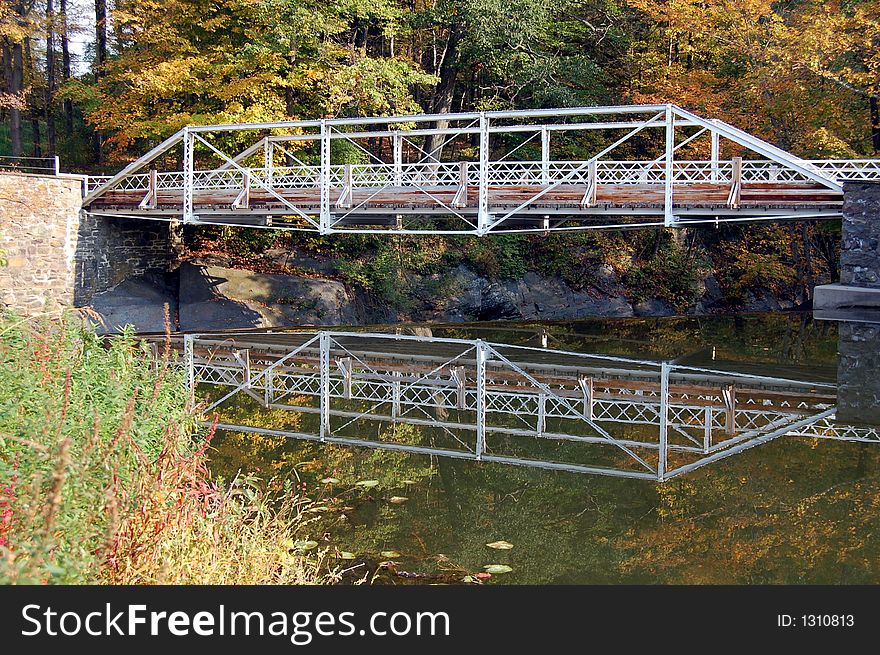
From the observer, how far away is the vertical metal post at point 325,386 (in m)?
11.6

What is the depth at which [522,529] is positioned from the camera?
8.05m

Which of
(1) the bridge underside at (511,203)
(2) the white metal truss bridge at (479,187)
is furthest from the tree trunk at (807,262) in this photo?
(1) the bridge underside at (511,203)

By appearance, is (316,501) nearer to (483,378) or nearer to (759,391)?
(483,378)

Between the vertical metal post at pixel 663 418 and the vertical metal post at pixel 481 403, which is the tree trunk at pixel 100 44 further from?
the vertical metal post at pixel 663 418

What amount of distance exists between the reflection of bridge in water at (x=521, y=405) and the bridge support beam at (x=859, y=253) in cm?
548

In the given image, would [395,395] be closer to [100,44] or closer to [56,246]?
[56,246]

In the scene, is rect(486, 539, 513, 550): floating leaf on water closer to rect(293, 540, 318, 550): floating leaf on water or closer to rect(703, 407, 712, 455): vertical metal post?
rect(293, 540, 318, 550): floating leaf on water

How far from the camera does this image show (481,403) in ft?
42.9

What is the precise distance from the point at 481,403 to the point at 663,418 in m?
2.46

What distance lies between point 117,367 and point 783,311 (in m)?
23.1

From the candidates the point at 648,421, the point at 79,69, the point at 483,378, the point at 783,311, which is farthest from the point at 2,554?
the point at 79,69

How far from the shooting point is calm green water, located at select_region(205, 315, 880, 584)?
720 cm

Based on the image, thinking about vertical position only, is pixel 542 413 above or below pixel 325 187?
below

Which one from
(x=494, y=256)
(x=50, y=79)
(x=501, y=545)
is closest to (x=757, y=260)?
(x=494, y=256)
